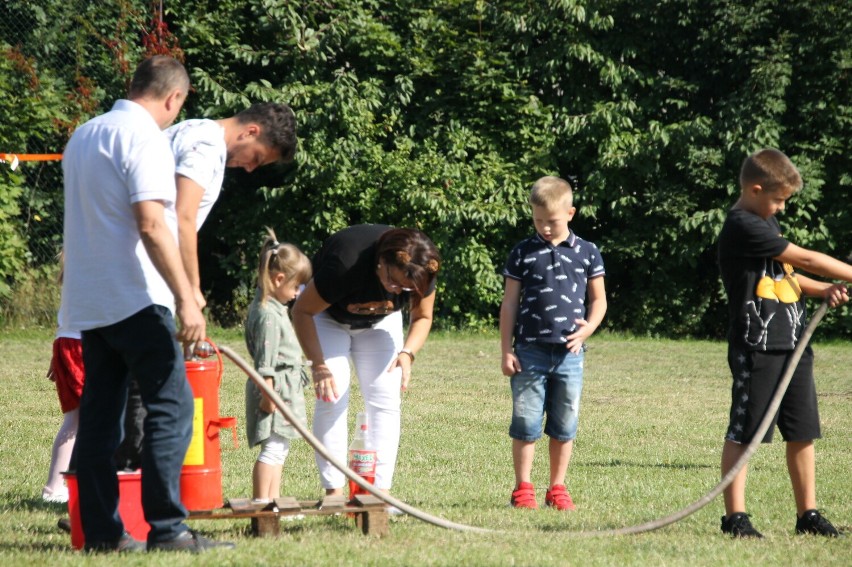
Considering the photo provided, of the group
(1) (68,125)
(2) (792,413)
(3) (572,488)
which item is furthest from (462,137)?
(2) (792,413)

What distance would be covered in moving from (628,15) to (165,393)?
42.9 feet

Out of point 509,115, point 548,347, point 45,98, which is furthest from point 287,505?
point 509,115

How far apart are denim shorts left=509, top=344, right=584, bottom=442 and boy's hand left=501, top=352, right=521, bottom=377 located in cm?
3

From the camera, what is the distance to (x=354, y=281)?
4609 mm

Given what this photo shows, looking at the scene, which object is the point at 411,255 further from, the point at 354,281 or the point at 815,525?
the point at 815,525

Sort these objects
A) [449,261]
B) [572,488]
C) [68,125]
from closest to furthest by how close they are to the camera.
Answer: [572,488], [68,125], [449,261]

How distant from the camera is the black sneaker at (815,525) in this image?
4449mm

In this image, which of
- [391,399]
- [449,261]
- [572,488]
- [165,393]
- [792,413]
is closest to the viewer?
[165,393]

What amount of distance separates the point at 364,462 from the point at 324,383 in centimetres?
40

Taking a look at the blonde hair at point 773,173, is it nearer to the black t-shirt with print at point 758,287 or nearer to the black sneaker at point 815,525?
the black t-shirt with print at point 758,287

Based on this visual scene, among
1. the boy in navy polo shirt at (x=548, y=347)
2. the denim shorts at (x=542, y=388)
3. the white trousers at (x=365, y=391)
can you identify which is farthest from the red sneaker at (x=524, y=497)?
the white trousers at (x=365, y=391)

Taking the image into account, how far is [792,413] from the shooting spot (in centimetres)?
448

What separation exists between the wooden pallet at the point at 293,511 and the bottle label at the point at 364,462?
38cm

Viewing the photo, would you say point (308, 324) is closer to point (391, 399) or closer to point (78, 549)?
point (391, 399)
